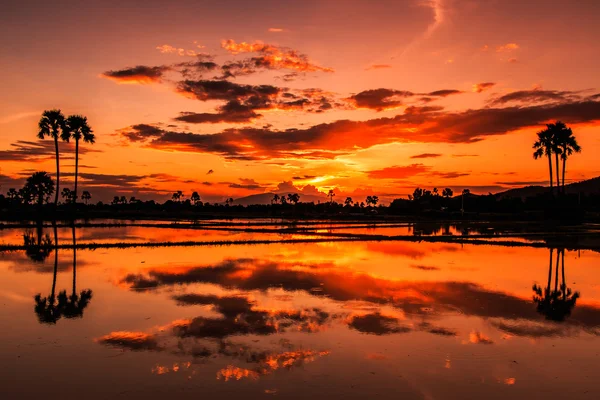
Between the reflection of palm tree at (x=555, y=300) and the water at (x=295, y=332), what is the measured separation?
11 centimetres

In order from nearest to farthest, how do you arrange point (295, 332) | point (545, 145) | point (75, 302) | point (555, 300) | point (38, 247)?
point (295, 332) < point (75, 302) < point (555, 300) < point (38, 247) < point (545, 145)

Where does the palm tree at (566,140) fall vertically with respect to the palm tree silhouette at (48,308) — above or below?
above

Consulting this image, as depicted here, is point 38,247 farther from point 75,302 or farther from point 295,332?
point 295,332

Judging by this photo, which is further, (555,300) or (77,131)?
(77,131)

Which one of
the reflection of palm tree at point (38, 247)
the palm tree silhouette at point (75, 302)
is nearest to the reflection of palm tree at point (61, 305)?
the palm tree silhouette at point (75, 302)

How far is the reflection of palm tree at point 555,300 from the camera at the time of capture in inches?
609

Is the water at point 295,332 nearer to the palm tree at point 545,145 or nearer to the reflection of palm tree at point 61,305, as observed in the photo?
the reflection of palm tree at point 61,305

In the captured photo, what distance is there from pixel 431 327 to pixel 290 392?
616 cm

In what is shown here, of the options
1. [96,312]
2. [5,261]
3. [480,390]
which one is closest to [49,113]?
[5,261]

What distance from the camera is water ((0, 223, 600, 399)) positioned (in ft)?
30.6

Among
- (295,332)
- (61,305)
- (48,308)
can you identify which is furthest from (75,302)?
(295,332)

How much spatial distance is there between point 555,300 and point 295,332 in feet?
37.1

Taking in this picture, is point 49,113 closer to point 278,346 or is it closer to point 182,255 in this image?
point 182,255

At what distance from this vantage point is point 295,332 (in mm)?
12891
